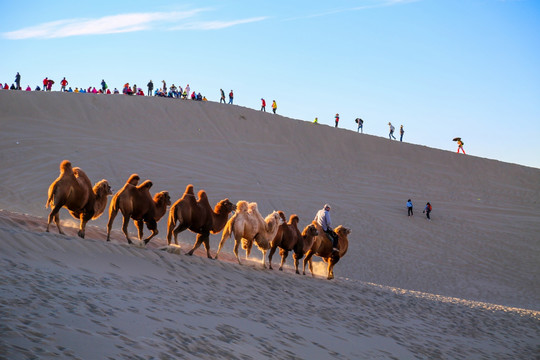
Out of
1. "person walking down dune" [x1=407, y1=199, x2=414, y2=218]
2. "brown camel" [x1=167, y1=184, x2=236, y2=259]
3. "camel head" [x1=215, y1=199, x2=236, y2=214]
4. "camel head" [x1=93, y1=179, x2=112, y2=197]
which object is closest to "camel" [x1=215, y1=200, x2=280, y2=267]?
"brown camel" [x1=167, y1=184, x2=236, y2=259]

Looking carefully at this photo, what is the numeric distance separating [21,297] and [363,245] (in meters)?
18.4

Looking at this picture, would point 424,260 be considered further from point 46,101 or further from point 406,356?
point 46,101

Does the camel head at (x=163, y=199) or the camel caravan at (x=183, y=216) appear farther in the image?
the camel head at (x=163, y=199)

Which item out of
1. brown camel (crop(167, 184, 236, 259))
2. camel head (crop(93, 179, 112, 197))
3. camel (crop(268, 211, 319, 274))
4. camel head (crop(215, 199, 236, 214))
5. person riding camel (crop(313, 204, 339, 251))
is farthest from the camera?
person riding camel (crop(313, 204, 339, 251))

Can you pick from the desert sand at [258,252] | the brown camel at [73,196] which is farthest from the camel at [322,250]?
the brown camel at [73,196]

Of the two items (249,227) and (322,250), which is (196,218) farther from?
(322,250)

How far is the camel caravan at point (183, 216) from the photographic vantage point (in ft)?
40.5

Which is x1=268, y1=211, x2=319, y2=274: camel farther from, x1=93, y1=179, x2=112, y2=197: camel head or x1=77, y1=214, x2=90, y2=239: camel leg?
x1=77, y1=214, x2=90, y2=239: camel leg

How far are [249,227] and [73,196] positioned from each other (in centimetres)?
424

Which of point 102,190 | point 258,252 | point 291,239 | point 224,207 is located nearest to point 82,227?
point 102,190

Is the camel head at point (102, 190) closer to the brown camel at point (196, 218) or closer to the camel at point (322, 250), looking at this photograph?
the brown camel at point (196, 218)

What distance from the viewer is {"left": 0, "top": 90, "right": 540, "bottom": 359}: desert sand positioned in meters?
7.01

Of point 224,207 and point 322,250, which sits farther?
point 322,250

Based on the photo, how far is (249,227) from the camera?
14570mm
